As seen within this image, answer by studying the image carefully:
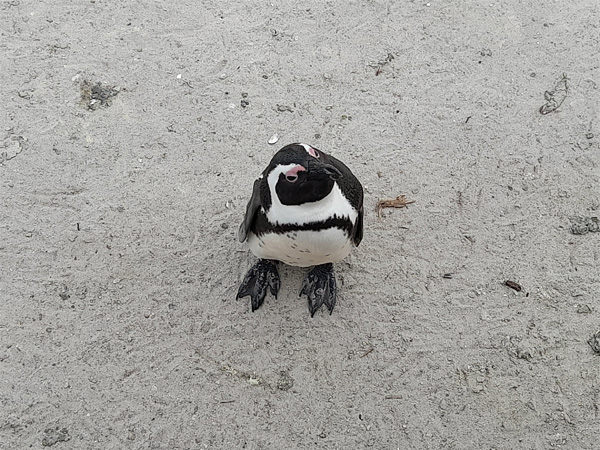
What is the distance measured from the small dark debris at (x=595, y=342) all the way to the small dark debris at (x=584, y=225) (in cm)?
64

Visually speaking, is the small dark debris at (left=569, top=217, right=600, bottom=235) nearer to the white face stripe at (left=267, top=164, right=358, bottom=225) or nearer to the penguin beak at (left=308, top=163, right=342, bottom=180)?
the white face stripe at (left=267, top=164, right=358, bottom=225)

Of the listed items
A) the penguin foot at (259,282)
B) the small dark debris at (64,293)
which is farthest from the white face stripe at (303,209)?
the small dark debris at (64,293)

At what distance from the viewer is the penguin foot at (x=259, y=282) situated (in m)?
3.38

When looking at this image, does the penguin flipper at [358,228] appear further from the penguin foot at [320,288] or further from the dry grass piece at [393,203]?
the dry grass piece at [393,203]

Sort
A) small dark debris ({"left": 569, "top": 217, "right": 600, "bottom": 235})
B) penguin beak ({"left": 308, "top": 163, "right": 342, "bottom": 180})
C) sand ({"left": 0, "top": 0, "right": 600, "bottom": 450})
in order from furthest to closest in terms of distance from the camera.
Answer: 1. small dark debris ({"left": 569, "top": 217, "right": 600, "bottom": 235})
2. sand ({"left": 0, "top": 0, "right": 600, "bottom": 450})
3. penguin beak ({"left": 308, "top": 163, "right": 342, "bottom": 180})

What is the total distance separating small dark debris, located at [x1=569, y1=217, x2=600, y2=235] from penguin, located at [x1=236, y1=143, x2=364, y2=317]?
134 cm

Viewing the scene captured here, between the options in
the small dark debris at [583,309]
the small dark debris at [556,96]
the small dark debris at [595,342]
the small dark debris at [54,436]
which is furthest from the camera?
the small dark debris at [556,96]

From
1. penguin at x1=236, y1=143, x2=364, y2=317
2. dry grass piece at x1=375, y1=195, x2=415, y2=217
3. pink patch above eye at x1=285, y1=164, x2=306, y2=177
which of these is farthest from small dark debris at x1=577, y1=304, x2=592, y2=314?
pink patch above eye at x1=285, y1=164, x2=306, y2=177

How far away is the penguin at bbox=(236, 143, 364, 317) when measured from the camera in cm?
264

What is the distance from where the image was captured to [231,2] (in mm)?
4746

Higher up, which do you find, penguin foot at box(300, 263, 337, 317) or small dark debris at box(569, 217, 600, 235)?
small dark debris at box(569, 217, 600, 235)

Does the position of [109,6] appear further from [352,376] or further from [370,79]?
[352,376]

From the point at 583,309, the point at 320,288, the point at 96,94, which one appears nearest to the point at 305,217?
the point at 320,288

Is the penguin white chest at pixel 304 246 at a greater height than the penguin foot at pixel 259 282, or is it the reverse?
the penguin white chest at pixel 304 246
